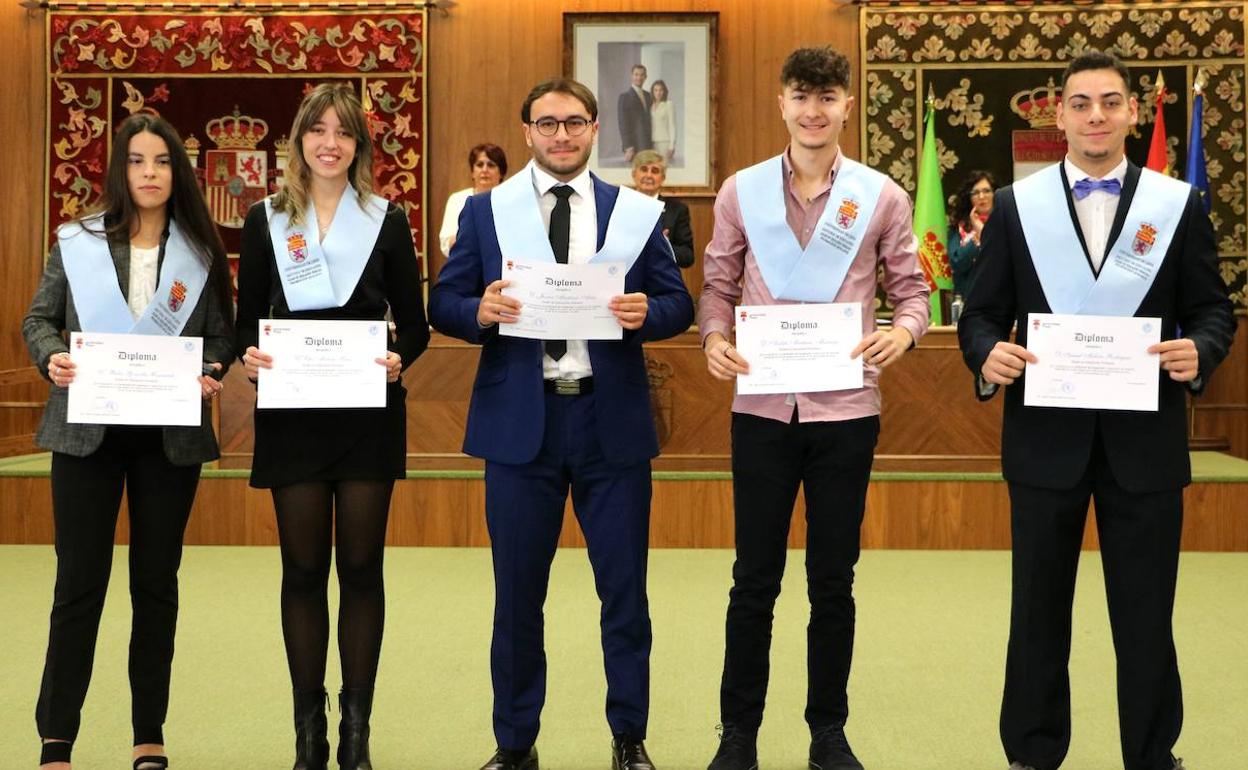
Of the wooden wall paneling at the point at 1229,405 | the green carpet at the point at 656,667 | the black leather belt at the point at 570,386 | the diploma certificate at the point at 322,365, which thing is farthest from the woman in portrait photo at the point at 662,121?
the diploma certificate at the point at 322,365

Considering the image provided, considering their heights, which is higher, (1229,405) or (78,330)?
(78,330)

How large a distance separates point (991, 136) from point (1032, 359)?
571cm

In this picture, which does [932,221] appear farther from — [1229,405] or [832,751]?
[832,751]

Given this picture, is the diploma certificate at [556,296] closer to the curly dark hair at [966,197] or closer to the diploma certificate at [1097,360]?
the diploma certificate at [1097,360]

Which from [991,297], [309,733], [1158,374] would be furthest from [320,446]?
[1158,374]

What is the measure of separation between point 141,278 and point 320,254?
0.39 m

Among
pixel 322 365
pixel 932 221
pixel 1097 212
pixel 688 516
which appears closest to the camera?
pixel 1097 212

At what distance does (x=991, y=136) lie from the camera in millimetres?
7910

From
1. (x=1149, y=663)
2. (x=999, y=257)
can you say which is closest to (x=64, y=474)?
(x=999, y=257)

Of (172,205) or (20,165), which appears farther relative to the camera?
(20,165)

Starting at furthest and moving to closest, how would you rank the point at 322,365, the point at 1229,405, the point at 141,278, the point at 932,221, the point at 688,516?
the point at 1229,405 → the point at 932,221 → the point at 688,516 → the point at 141,278 → the point at 322,365

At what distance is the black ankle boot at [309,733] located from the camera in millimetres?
2787

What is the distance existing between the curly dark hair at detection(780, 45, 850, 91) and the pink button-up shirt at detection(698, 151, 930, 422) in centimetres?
19

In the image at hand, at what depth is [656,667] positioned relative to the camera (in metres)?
3.87
